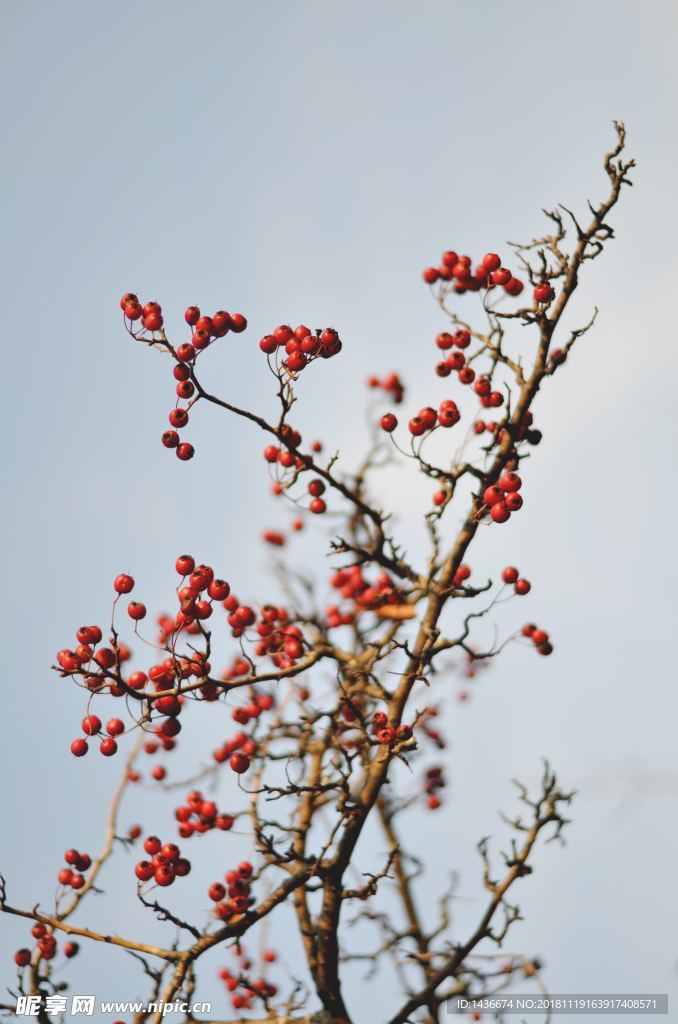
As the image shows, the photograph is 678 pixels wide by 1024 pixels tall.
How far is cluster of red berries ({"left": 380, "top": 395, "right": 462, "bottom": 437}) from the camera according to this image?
6.05 m

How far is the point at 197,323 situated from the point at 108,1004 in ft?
17.5

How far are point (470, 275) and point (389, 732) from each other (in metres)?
3.57

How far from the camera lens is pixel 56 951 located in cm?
646

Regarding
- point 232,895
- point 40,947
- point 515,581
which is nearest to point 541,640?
point 515,581

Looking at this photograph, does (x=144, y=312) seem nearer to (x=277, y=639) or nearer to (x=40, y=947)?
(x=277, y=639)

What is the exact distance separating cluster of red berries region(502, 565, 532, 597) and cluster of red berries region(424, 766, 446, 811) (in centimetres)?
337

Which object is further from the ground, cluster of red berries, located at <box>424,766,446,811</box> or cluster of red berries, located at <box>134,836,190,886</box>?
cluster of red berries, located at <box>424,766,446,811</box>

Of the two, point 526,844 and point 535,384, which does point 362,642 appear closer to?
point 526,844

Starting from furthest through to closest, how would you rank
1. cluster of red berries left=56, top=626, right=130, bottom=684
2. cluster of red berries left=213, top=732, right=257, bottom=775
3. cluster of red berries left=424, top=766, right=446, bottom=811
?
cluster of red berries left=424, top=766, right=446, bottom=811
cluster of red berries left=213, top=732, right=257, bottom=775
cluster of red berries left=56, top=626, right=130, bottom=684

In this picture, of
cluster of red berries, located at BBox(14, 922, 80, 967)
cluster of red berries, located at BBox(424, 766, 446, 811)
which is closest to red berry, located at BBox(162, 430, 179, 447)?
cluster of red berries, located at BBox(14, 922, 80, 967)

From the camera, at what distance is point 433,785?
8.89 m

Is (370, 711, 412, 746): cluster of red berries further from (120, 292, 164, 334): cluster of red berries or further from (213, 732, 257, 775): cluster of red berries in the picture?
(120, 292, 164, 334): cluster of red berries

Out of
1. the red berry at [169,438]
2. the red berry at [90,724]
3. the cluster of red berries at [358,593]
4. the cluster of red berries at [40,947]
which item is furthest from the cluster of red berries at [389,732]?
the cluster of red berries at [40,947]

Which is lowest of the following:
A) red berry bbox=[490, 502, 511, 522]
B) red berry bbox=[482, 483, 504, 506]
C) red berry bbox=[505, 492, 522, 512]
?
red berry bbox=[490, 502, 511, 522]
